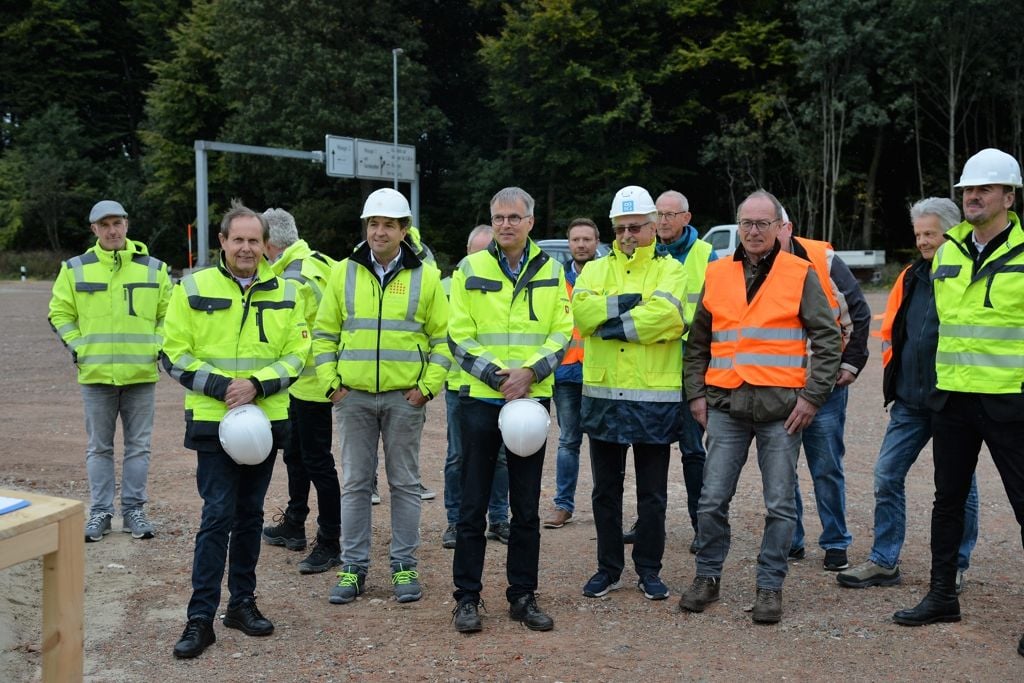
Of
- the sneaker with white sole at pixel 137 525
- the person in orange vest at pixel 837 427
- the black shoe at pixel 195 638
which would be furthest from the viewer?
the sneaker with white sole at pixel 137 525

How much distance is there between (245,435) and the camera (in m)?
4.75

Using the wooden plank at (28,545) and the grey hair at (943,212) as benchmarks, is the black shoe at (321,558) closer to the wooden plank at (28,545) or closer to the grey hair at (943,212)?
the wooden plank at (28,545)

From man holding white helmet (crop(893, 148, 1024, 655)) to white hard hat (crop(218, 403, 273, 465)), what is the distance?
330 cm

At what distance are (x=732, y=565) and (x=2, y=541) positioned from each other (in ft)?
14.2

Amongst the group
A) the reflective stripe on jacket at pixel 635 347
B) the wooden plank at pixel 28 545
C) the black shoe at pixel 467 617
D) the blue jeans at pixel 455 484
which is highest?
the reflective stripe on jacket at pixel 635 347

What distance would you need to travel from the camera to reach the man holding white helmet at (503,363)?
17.1 feet

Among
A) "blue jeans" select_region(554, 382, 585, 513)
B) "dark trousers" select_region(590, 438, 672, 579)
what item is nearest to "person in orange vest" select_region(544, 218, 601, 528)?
"blue jeans" select_region(554, 382, 585, 513)

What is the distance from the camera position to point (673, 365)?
5.55 m

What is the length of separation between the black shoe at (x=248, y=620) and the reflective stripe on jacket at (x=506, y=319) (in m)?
1.54

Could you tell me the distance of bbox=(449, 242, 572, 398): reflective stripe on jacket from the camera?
17.1 feet

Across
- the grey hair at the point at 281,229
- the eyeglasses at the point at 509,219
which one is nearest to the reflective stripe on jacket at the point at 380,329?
the eyeglasses at the point at 509,219

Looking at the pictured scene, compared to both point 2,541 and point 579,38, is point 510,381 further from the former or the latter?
point 579,38

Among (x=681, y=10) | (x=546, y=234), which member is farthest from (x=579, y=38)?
(x=546, y=234)

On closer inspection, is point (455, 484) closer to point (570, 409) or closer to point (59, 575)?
point (570, 409)
